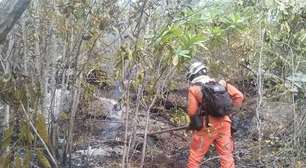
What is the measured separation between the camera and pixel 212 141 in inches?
243

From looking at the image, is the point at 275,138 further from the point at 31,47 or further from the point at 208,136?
the point at 31,47

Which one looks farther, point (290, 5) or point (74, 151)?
point (74, 151)

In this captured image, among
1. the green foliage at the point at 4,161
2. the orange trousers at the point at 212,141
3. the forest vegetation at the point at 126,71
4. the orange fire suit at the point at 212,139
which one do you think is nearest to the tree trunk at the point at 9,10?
the forest vegetation at the point at 126,71

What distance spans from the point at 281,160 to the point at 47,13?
349cm

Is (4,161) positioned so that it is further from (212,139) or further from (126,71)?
(212,139)

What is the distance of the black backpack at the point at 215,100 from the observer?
5.90m

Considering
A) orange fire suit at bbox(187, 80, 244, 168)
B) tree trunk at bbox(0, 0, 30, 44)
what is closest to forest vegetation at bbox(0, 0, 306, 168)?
tree trunk at bbox(0, 0, 30, 44)

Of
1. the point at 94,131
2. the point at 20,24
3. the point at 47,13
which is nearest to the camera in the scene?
the point at 47,13

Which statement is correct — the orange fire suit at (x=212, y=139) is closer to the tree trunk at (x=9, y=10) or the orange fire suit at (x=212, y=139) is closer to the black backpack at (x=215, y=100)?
the black backpack at (x=215, y=100)

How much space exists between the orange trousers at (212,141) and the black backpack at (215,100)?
7.5 inches

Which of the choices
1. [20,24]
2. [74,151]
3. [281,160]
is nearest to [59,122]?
[74,151]

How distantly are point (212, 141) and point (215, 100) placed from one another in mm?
548

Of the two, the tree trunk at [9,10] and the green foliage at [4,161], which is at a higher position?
the tree trunk at [9,10]

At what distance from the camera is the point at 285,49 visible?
23.5 ft
